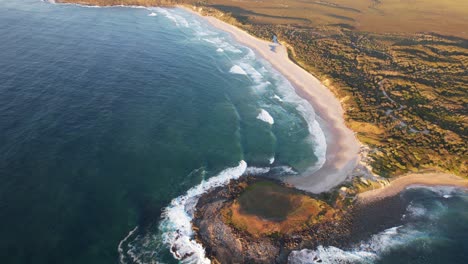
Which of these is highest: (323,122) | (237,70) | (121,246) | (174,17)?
(174,17)

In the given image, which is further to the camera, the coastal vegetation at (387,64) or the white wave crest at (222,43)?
the white wave crest at (222,43)

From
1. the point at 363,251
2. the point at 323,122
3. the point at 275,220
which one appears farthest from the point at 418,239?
the point at 323,122

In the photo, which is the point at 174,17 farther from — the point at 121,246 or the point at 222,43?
the point at 121,246

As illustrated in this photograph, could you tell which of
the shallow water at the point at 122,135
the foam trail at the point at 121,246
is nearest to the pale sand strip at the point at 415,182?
the shallow water at the point at 122,135

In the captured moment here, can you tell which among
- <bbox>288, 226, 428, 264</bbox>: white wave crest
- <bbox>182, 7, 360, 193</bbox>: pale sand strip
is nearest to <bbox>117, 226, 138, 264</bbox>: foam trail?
<bbox>288, 226, 428, 264</bbox>: white wave crest

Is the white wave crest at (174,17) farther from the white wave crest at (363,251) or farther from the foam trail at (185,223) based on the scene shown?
the white wave crest at (363,251)

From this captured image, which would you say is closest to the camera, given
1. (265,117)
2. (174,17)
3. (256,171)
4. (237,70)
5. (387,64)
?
(256,171)
